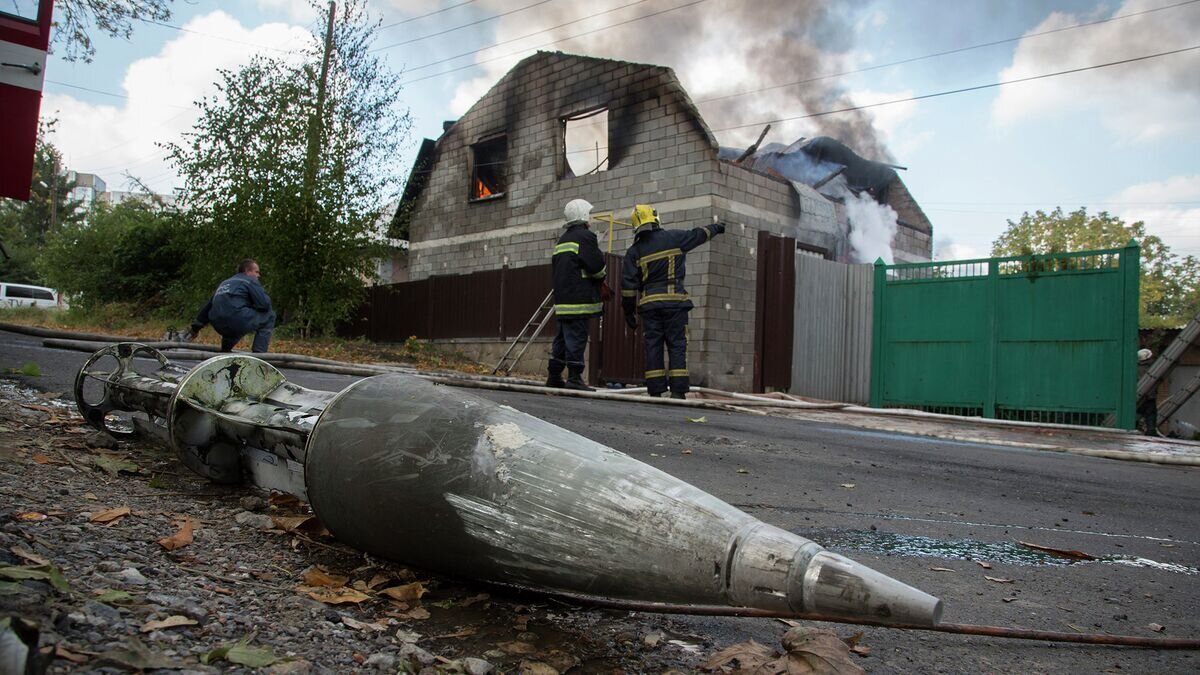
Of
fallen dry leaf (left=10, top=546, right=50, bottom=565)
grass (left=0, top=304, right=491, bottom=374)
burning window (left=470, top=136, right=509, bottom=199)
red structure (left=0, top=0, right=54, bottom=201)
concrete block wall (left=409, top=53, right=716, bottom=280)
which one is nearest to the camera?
fallen dry leaf (left=10, top=546, right=50, bottom=565)

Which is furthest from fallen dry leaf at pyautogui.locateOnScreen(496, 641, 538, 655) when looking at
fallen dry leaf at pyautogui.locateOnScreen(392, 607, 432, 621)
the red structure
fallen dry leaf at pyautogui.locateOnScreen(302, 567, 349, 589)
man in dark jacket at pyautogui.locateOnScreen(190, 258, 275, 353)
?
man in dark jacket at pyautogui.locateOnScreen(190, 258, 275, 353)

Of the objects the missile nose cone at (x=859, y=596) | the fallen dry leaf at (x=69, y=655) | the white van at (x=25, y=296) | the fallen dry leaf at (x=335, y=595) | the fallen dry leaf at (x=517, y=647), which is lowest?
the fallen dry leaf at (x=517, y=647)

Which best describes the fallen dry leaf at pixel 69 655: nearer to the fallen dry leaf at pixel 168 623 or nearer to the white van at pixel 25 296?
the fallen dry leaf at pixel 168 623

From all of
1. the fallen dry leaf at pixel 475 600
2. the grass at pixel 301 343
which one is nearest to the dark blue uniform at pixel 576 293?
the grass at pixel 301 343

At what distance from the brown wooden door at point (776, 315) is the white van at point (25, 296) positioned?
2793cm

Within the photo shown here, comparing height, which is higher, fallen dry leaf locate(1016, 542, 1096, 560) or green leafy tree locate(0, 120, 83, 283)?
green leafy tree locate(0, 120, 83, 283)

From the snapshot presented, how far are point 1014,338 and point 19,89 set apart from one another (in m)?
10.2

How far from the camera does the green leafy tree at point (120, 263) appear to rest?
20.3 meters

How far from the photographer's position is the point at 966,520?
3.15 m

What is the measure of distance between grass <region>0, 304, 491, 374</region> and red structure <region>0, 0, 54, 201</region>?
7.37m

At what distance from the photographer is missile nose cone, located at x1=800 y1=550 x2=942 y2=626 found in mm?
1218

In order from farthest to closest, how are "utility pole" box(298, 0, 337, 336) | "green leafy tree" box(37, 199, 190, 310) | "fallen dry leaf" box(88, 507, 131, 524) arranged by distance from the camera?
1. "green leafy tree" box(37, 199, 190, 310)
2. "utility pole" box(298, 0, 337, 336)
3. "fallen dry leaf" box(88, 507, 131, 524)

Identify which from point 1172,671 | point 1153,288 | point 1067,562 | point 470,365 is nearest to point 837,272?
point 470,365

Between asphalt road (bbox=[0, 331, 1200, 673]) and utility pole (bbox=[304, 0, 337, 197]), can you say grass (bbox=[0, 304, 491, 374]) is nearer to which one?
utility pole (bbox=[304, 0, 337, 197])
